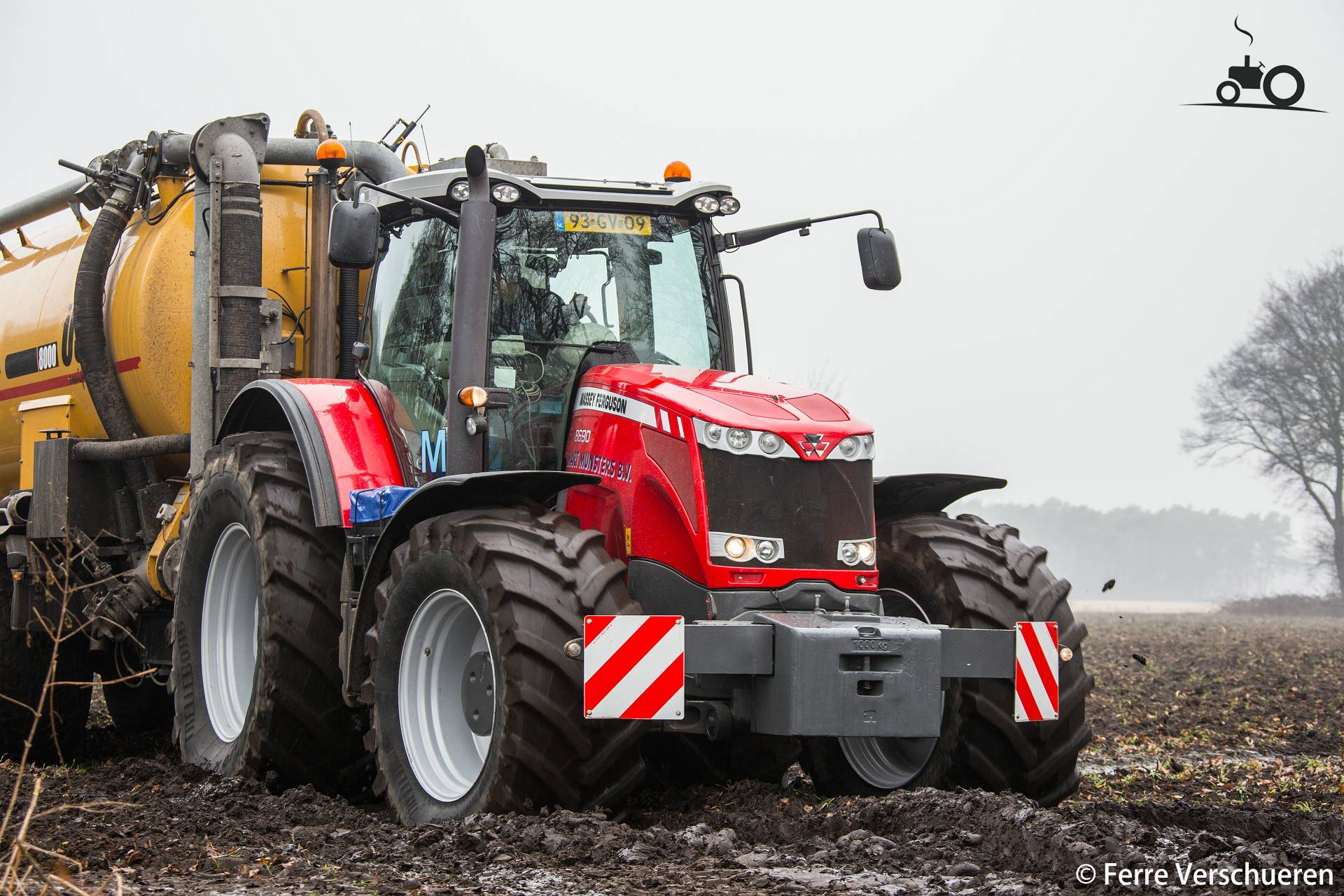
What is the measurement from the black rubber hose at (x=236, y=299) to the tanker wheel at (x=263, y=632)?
0.76 m

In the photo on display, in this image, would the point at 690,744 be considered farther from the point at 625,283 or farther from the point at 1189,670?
the point at 1189,670

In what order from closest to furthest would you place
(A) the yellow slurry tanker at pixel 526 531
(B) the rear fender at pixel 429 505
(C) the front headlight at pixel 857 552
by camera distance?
(A) the yellow slurry tanker at pixel 526 531, (B) the rear fender at pixel 429 505, (C) the front headlight at pixel 857 552

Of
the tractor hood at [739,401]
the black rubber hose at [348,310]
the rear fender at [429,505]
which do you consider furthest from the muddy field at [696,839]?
the black rubber hose at [348,310]

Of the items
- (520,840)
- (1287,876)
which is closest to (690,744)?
(520,840)

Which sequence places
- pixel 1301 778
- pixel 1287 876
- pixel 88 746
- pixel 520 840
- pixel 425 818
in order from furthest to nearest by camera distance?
pixel 88 746 → pixel 1301 778 → pixel 425 818 → pixel 520 840 → pixel 1287 876

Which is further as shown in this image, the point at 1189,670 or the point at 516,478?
the point at 1189,670

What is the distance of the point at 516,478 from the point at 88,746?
5541 millimetres

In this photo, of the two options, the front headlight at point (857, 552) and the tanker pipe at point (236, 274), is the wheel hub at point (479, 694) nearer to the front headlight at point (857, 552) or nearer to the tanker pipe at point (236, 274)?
the front headlight at point (857, 552)

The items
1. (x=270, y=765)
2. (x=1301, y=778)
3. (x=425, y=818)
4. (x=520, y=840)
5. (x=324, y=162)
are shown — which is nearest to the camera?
(x=520, y=840)

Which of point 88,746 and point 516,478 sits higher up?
point 516,478

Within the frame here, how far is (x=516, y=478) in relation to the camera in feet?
20.2

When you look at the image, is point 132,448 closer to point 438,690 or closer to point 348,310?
point 348,310

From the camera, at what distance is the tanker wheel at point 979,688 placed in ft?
21.6

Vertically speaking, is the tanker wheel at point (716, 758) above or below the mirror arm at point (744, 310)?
below
